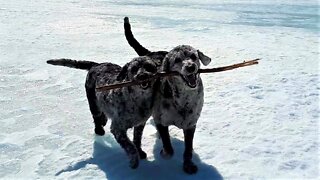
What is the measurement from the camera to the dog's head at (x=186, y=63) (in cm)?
397

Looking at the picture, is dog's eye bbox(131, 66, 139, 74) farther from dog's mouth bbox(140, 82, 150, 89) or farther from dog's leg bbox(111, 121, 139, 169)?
dog's leg bbox(111, 121, 139, 169)

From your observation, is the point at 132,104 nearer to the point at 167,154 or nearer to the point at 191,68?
the point at 167,154

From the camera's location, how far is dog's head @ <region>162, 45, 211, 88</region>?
397 cm

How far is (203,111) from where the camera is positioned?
20.7ft

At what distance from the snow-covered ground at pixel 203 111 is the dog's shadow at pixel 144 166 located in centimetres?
1

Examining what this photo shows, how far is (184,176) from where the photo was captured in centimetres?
431

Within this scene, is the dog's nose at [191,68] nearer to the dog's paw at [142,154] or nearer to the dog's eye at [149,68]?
the dog's eye at [149,68]

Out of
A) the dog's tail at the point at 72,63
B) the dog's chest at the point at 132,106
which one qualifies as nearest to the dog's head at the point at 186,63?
the dog's chest at the point at 132,106

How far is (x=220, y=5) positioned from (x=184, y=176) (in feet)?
65.2

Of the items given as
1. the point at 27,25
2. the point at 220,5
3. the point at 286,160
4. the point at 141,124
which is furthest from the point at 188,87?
the point at 220,5

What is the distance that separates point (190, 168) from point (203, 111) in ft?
6.73

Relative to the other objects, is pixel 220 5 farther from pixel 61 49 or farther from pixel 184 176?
pixel 184 176

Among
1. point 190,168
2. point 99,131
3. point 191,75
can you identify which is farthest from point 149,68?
point 99,131

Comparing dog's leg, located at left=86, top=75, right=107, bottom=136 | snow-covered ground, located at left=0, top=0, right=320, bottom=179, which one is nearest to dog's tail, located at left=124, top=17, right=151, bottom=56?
dog's leg, located at left=86, top=75, right=107, bottom=136
